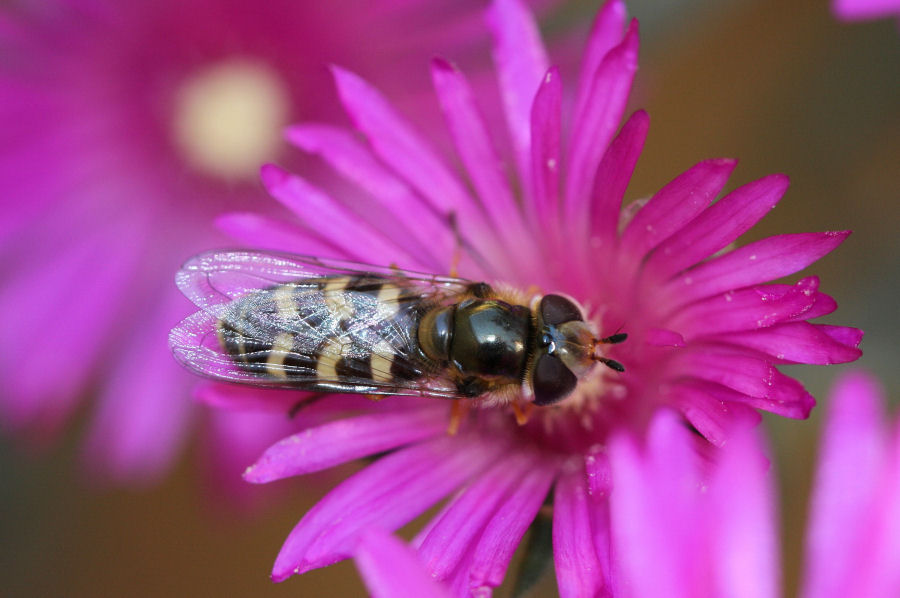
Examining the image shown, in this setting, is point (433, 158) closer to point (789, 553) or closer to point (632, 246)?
point (632, 246)

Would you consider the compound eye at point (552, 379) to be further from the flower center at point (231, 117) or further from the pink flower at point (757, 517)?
the flower center at point (231, 117)

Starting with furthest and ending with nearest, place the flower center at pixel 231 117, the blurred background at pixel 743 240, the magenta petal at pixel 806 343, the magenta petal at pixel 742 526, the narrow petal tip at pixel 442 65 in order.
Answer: the flower center at pixel 231 117 < the blurred background at pixel 743 240 < the narrow petal tip at pixel 442 65 < the magenta petal at pixel 806 343 < the magenta petal at pixel 742 526

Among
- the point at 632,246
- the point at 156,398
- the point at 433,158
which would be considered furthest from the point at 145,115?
the point at 632,246

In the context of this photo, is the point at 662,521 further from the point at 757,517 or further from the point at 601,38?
the point at 601,38

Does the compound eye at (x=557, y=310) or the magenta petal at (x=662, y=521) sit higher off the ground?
the compound eye at (x=557, y=310)

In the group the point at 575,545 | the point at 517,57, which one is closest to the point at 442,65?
the point at 517,57

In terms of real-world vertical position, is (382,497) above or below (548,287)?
below

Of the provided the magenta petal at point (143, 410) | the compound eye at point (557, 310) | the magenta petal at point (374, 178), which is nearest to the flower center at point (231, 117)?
the magenta petal at point (143, 410)
